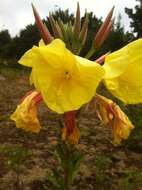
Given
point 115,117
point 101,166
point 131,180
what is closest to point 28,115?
point 115,117

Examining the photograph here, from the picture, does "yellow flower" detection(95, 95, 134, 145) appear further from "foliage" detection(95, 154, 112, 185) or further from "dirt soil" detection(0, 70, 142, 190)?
"foliage" detection(95, 154, 112, 185)

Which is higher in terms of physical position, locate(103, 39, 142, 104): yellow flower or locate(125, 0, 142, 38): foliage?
locate(125, 0, 142, 38): foliage

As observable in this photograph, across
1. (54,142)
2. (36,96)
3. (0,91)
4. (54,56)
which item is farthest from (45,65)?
(0,91)

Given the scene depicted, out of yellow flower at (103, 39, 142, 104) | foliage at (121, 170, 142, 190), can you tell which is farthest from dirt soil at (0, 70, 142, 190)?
yellow flower at (103, 39, 142, 104)

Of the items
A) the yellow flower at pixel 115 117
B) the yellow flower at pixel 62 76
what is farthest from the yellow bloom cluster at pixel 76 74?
the yellow flower at pixel 115 117

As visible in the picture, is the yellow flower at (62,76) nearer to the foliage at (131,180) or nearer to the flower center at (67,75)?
the flower center at (67,75)
